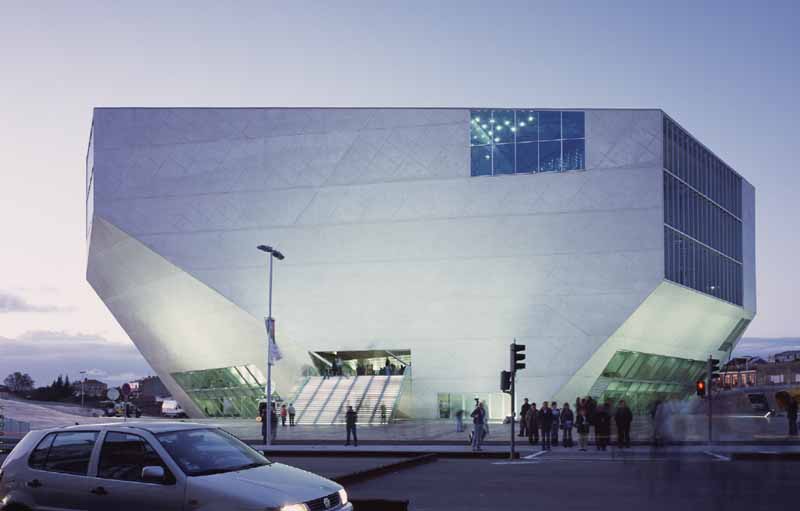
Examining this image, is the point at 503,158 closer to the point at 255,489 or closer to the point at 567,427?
the point at 567,427

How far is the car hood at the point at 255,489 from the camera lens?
8.29 metres

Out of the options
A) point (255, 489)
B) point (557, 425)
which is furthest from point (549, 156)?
point (255, 489)

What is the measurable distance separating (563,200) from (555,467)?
30.3 meters

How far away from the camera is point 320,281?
5309 cm

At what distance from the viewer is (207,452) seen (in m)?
9.31

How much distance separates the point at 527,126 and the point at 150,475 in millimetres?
43197

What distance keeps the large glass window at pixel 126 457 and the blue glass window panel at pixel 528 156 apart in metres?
42.4

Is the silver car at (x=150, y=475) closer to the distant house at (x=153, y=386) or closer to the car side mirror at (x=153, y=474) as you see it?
the car side mirror at (x=153, y=474)

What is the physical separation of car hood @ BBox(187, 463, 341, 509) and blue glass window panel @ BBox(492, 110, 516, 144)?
42.4 m

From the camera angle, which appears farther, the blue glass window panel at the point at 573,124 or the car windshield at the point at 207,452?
the blue glass window panel at the point at 573,124

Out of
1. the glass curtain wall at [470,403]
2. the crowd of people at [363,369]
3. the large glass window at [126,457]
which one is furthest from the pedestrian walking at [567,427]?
the crowd of people at [363,369]

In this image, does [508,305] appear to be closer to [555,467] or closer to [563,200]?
[563,200]

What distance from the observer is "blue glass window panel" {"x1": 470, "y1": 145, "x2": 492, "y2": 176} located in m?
50.7

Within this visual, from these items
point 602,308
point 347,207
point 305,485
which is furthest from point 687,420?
point 347,207
